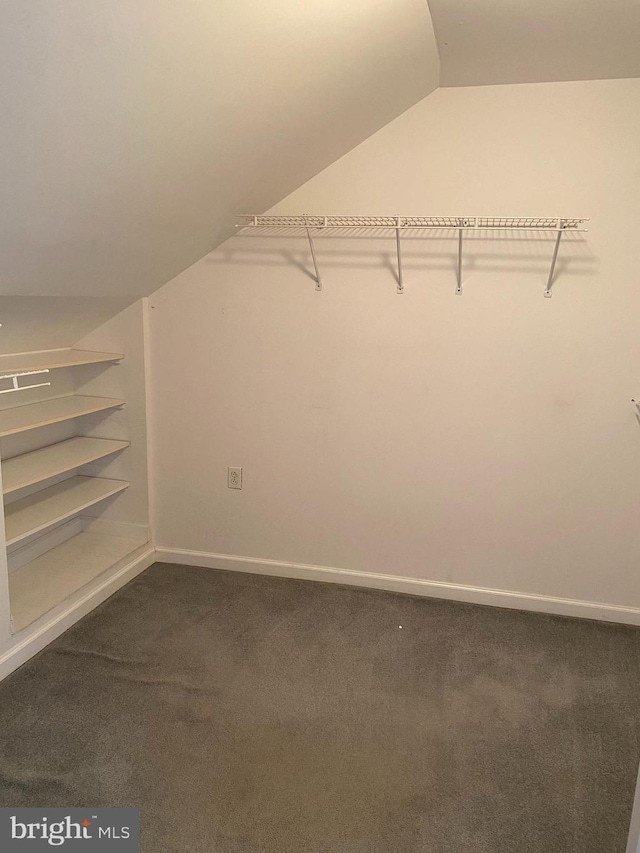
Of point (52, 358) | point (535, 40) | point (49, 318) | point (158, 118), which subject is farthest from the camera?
point (52, 358)

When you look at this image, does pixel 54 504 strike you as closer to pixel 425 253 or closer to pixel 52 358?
pixel 52 358

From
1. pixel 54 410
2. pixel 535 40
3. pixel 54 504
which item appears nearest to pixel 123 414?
pixel 54 410

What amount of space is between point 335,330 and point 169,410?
901 mm

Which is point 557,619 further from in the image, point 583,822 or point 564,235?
point 564,235

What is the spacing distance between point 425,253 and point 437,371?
19.6 inches

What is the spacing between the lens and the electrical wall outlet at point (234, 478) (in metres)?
2.96

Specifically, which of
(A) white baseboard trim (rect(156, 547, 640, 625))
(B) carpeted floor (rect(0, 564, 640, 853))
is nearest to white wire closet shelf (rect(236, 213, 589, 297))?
(A) white baseboard trim (rect(156, 547, 640, 625))

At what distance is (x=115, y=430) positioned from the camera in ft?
9.96

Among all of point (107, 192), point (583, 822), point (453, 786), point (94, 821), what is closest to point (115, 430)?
point (107, 192)

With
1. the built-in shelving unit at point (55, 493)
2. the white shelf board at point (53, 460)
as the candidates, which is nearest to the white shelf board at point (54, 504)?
the built-in shelving unit at point (55, 493)

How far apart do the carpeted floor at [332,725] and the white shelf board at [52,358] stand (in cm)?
→ 105

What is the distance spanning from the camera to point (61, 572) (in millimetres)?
2680

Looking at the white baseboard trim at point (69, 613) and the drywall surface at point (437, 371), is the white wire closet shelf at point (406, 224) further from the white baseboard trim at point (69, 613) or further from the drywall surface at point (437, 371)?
the white baseboard trim at point (69, 613)

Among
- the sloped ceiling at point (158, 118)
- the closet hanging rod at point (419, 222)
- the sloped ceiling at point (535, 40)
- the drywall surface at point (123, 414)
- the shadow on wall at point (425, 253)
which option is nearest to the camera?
the sloped ceiling at point (158, 118)
